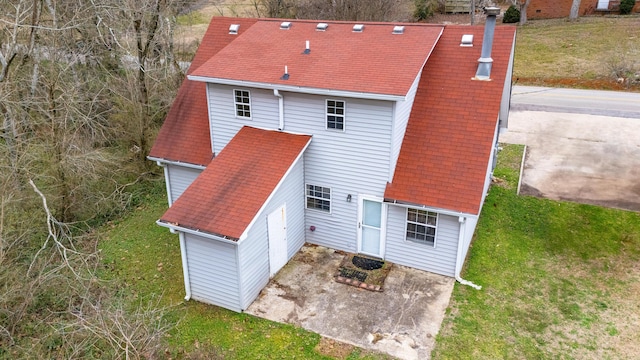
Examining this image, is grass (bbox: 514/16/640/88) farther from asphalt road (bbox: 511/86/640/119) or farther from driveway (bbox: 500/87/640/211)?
driveway (bbox: 500/87/640/211)

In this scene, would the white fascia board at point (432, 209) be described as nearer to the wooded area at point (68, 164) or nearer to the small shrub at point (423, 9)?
the wooded area at point (68, 164)

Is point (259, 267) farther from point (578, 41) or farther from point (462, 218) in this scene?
point (578, 41)

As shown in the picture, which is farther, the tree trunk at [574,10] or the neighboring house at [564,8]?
the neighboring house at [564,8]

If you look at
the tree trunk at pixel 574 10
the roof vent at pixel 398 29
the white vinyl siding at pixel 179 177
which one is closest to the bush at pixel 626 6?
the tree trunk at pixel 574 10

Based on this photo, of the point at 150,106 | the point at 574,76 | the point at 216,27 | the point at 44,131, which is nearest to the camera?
the point at 44,131

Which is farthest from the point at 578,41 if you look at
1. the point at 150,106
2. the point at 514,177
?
the point at 150,106

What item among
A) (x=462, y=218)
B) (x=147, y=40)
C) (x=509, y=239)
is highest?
(x=147, y=40)

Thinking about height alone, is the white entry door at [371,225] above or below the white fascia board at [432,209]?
below
